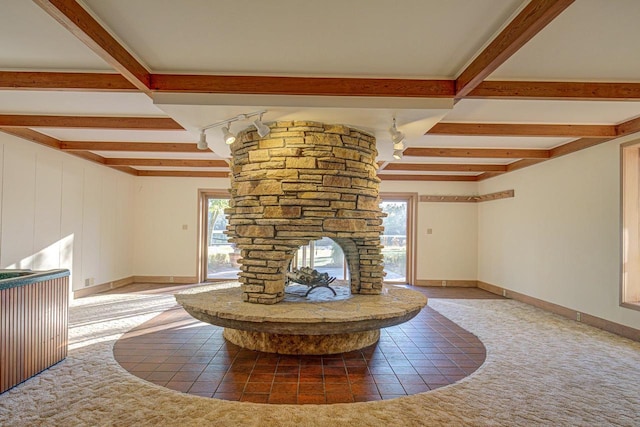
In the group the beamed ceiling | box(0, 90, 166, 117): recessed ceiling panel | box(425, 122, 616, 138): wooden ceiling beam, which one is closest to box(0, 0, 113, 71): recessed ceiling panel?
the beamed ceiling

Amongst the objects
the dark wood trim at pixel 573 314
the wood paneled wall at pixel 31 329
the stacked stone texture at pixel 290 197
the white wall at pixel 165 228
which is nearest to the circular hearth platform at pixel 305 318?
the stacked stone texture at pixel 290 197

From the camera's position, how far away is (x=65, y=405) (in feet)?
8.20

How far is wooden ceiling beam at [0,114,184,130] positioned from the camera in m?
4.19

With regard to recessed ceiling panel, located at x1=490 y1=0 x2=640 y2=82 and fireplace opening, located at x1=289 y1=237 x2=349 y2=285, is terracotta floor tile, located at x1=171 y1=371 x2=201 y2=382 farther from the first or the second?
fireplace opening, located at x1=289 y1=237 x2=349 y2=285

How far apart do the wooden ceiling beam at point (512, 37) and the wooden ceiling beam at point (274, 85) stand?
0.58 meters

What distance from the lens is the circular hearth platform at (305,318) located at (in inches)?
125

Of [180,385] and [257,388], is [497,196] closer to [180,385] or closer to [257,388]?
[257,388]

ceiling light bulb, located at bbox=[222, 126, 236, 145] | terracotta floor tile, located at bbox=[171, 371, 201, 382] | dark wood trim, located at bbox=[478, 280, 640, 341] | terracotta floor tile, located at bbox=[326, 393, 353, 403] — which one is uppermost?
ceiling light bulb, located at bbox=[222, 126, 236, 145]

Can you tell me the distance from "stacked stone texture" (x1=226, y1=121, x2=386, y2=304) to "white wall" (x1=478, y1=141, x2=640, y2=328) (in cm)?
312

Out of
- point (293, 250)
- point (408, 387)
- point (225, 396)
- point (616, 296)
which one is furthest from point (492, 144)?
point (225, 396)

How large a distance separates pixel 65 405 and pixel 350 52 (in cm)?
317

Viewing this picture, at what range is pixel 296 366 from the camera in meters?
3.22

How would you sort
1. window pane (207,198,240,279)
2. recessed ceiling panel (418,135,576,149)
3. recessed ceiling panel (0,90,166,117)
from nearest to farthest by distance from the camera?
1. recessed ceiling panel (0,90,166,117)
2. recessed ceiling panel (418,135,576,149)
3. window pane (207,198,240,279)

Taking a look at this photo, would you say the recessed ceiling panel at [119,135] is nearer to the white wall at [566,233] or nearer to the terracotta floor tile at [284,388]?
the terracotta floor tile at [284,388]
